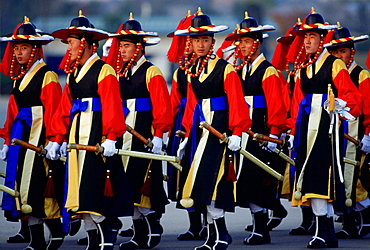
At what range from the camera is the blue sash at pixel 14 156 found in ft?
23.7

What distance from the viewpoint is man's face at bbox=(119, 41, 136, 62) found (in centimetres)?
782

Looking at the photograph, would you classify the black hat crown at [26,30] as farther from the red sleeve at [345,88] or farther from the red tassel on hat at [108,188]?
the red sleeve at [345,88]

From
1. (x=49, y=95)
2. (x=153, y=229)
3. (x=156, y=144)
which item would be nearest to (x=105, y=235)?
(x=153, y=229)

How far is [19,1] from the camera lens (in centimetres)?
2428

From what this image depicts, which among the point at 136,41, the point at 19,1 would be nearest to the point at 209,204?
the point at 136,41

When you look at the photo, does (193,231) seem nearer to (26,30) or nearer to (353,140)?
(353,140)

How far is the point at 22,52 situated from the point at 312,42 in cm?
250

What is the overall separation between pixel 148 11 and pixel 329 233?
21273 millimetres

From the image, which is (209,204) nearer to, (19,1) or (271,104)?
(271,104)

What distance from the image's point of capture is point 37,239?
729 cm

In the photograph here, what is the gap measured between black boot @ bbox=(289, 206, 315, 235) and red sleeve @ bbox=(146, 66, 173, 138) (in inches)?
72.9

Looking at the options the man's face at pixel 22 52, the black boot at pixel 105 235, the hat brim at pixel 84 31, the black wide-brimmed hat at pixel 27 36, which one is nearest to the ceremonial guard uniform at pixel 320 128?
the black boot at pixel 105 235

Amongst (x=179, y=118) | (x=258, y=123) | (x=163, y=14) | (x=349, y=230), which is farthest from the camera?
(x=163, y=14)

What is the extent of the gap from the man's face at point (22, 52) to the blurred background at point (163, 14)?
15.1m
